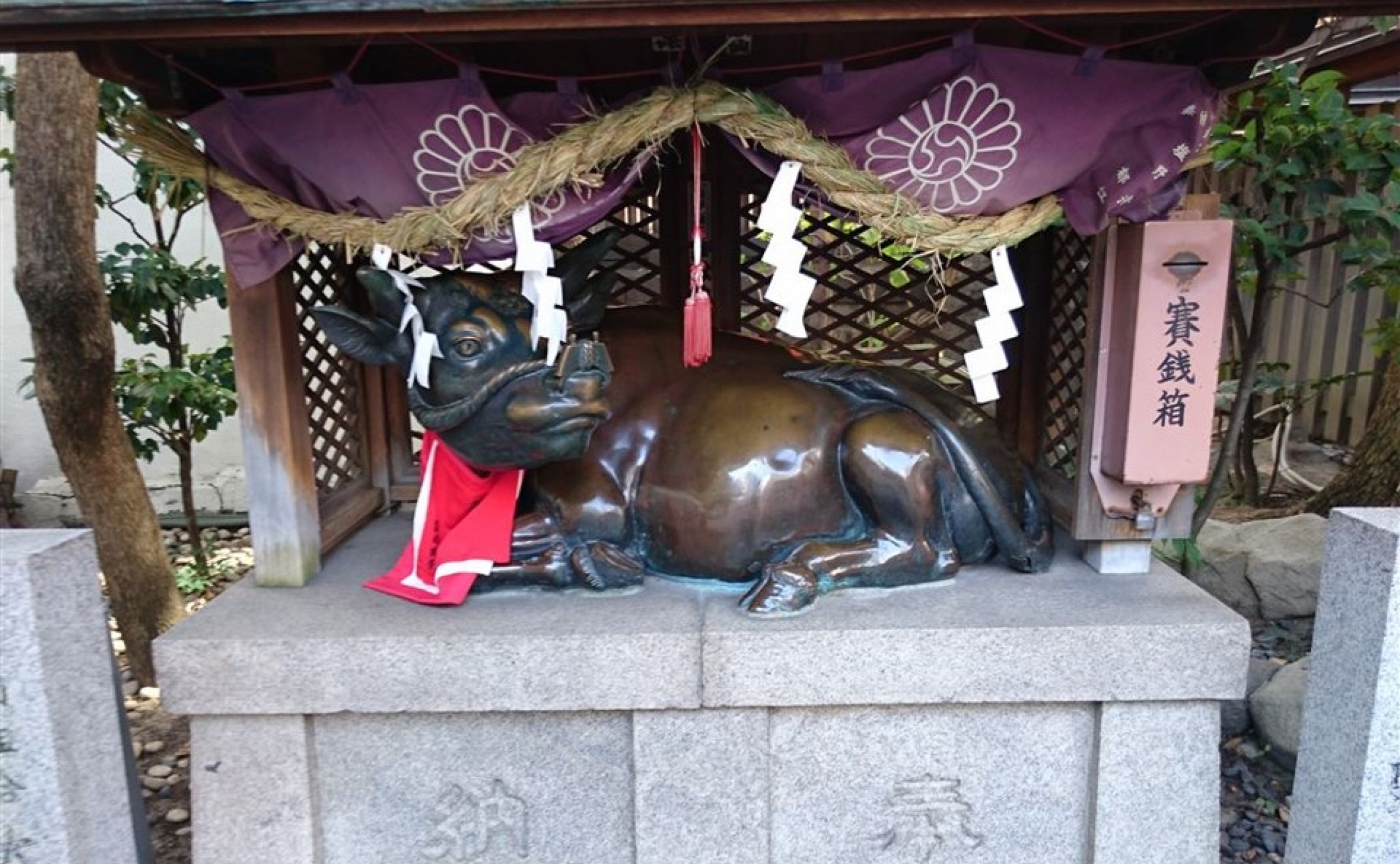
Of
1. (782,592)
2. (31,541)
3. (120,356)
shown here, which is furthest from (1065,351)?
(120,356)

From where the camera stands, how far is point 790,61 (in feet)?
10.3

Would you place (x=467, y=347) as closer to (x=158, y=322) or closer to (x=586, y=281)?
(x=586, y=281)

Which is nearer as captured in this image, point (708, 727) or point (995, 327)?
point (995, 327)

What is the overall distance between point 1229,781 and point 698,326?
11.1 feet

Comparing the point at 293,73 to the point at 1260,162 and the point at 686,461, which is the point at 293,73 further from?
the point at 1260,162

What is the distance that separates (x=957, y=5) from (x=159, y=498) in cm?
694

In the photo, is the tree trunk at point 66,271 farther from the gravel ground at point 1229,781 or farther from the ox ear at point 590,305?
the ox ear at point 590,305

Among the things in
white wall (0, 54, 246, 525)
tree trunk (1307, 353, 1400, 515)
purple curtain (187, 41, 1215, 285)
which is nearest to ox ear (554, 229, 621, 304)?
purple curtain (187, 41, 1215, 285)

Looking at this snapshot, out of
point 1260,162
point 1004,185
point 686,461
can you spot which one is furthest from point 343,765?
point 1260,162

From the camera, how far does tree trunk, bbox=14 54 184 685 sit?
3908 mm

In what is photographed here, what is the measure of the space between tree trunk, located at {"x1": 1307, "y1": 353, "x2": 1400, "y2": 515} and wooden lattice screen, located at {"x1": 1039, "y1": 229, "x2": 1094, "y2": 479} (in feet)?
9.43

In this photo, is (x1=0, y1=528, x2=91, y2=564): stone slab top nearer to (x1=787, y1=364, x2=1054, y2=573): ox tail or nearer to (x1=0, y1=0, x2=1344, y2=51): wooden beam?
(x1=0, y1=0, x2=1344, y2=51): wooden beam

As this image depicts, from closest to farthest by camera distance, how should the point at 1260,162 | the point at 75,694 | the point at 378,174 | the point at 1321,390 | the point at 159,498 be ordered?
the point at 75,694 < the point at 378,174 < the point at 1260,162 < the point at 159,498 < the point at 1321,390

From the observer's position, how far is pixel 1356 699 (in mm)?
2400
